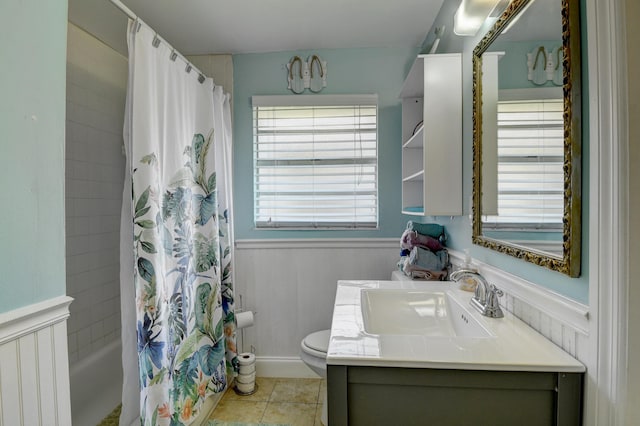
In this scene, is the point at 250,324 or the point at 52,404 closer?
the point at 52,404

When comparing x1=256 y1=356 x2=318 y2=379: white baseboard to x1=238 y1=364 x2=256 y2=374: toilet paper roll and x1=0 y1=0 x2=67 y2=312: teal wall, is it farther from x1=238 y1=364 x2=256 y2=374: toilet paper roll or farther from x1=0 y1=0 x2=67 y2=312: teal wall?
x1=0 y1=0 x2=67 y2=312: teal wall

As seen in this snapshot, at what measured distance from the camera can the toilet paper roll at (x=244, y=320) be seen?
7.63 feet

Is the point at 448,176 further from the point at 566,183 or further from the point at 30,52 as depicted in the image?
the point at 30,52

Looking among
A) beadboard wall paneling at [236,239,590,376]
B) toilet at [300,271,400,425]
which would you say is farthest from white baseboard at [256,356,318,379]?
toilet at [300,271,400,425]

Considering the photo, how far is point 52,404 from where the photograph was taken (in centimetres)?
95

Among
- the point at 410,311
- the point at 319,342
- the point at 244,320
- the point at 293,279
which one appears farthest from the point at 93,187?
the point at 410,311

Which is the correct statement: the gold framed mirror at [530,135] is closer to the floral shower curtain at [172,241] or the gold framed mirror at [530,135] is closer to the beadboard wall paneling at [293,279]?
the beadboard wall paneling at [293,279]

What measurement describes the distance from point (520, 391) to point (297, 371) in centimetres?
189

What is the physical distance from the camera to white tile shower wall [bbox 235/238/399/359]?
2.47 m

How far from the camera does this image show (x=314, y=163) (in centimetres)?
250

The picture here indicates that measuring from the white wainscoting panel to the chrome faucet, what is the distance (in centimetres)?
132

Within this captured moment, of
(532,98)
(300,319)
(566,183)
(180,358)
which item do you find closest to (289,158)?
(300,319)

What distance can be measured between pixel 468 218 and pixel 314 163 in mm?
1212

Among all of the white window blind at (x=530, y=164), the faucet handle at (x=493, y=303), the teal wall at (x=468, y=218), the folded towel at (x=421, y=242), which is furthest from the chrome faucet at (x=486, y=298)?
the folded towel at (x=421, y=242)
